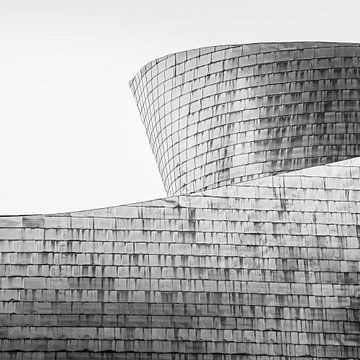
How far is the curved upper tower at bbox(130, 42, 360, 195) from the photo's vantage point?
103 ft

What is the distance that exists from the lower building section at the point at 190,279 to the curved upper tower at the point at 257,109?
471 cm

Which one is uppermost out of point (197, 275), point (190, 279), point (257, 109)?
point (257, 109)

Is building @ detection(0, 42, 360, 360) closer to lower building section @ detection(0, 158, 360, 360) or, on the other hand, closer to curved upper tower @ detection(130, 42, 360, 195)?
lower building section @ detection(0, 158, 360, 360)

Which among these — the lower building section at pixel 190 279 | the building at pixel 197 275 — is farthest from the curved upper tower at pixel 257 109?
the lower building section at pixel 190 279

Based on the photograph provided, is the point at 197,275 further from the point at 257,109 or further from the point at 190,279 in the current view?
the point at 257,109

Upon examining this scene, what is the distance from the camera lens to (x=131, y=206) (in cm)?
2619

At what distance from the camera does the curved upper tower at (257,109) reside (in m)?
31.5

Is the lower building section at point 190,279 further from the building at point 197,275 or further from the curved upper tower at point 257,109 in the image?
the curved upper tower at point 257,109

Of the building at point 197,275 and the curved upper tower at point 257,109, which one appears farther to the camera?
the curved upper tower at point 257,109

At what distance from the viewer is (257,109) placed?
106ft

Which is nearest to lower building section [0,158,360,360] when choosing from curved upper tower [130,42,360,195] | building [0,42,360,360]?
building [0,42,360,360]

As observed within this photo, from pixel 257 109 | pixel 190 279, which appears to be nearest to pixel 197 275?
pixel 190 279

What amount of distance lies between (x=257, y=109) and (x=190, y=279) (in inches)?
328

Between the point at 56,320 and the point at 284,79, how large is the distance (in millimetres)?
11635
